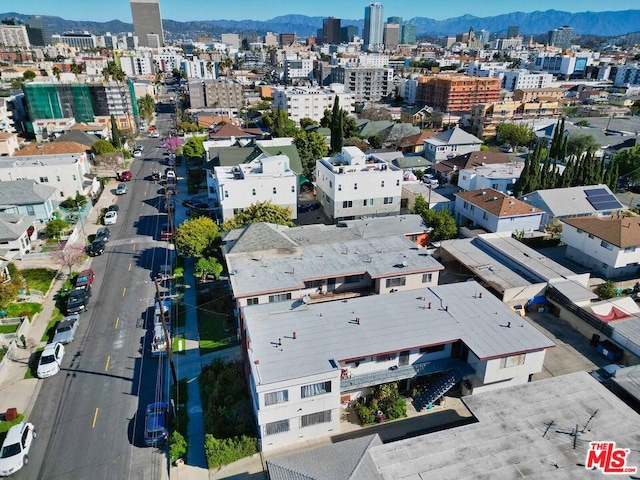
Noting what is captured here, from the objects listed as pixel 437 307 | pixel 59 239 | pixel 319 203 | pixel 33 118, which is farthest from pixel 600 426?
pixel 33 118

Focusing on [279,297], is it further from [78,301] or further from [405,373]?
[78,301]

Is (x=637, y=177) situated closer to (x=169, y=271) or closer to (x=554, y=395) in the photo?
(x=554, y=395)

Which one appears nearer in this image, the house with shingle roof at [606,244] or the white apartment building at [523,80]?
the house with shingle roof at [606,244]

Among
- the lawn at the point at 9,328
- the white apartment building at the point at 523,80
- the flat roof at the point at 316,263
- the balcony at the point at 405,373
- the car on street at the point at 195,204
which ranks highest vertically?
the white apartment building at the point at 523,80

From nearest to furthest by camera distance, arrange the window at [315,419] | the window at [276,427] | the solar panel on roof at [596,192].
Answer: the window at [276,427], the window at [315,419], the solar panel on roof at [596,192]

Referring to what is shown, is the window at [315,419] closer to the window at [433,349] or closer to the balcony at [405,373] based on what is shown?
the balcony at [405,373]

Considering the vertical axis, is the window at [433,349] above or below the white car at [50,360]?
above

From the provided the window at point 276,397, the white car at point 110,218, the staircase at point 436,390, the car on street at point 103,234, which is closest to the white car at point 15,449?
the window at point 276,397
